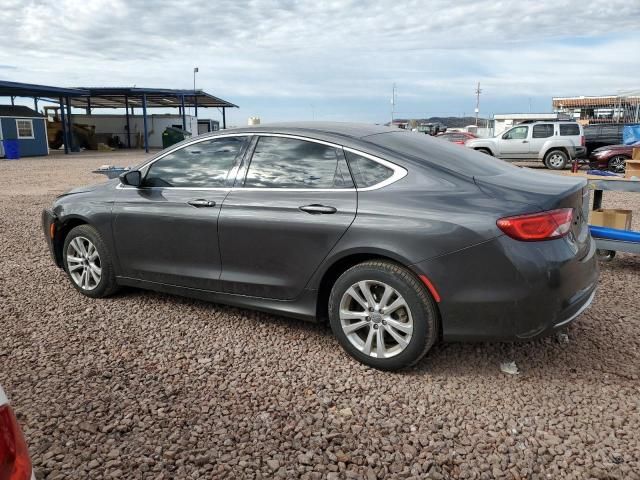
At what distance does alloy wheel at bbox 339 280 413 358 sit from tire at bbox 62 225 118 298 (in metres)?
2.33

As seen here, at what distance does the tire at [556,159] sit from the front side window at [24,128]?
26.9m

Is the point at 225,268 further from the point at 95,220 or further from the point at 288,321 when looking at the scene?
the point at 95,220

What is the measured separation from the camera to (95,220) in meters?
4.69

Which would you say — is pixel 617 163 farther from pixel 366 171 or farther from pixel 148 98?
pixel 148 98

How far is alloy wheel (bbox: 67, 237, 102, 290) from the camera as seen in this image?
4.79 m

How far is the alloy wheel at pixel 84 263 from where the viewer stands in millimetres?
4793

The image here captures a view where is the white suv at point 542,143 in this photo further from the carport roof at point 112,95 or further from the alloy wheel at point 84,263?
the carport roof at point 112,95

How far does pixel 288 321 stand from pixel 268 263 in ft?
2.48

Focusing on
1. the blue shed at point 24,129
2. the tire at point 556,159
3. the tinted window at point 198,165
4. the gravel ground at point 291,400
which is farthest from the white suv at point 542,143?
the blue shed at point 24,129

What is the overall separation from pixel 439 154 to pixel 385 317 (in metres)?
1.18

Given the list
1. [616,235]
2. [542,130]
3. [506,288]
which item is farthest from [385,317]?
[542,130]

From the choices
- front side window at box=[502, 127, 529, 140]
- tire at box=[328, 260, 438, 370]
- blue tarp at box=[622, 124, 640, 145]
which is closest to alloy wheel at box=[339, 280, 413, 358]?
tire at box=[328, 260, 438, 370]

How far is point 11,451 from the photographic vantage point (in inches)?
58.0

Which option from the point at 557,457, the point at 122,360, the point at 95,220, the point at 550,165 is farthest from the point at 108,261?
the point at 550,165
